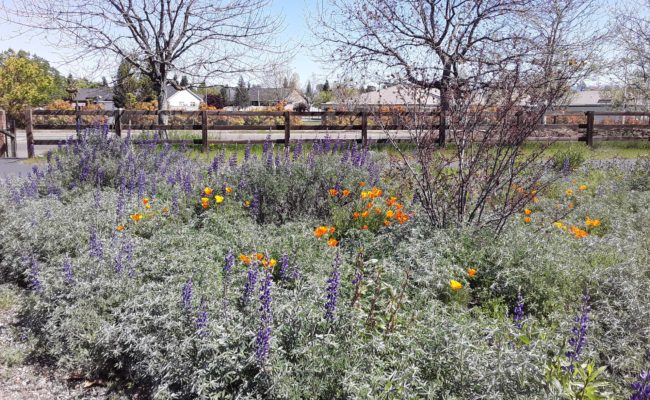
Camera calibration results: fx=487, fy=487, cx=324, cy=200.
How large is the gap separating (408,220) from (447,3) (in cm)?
1213

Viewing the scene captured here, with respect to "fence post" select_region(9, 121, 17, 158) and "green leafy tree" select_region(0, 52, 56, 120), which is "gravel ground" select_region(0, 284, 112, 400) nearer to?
"fence post" select_region(9, 121, 17, 158)

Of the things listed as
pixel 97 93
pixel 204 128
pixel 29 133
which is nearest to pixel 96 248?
pixel 204 128

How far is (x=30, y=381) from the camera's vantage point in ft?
10.3

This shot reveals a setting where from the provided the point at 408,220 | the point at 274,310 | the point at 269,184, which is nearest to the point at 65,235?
the point at 269,184

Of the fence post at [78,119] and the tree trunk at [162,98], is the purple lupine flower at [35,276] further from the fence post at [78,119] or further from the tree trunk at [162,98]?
the tree trunk at [162,98]

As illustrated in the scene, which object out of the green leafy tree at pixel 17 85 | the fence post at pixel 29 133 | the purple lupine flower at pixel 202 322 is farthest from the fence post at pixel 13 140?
the green leafy tree at pixel 17 85

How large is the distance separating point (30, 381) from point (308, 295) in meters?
1.89

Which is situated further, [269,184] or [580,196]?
[580,196]

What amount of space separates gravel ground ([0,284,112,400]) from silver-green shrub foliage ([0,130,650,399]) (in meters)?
0.10

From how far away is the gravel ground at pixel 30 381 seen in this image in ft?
9.86

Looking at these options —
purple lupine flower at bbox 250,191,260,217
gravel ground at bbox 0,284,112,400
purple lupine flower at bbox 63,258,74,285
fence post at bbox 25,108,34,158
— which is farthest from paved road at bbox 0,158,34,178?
gravel ground at bbox 0,284,112,400

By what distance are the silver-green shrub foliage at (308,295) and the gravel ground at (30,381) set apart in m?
0.10

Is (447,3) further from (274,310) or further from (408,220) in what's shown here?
(274,310)

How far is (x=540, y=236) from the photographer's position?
448 cm
